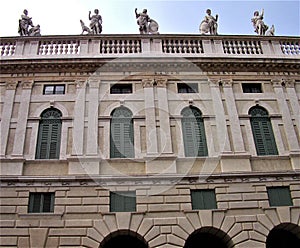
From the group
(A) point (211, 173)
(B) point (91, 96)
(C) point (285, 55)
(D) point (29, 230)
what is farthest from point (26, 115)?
(C) point (285, 55)

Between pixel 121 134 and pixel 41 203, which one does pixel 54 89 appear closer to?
pixel 121 134

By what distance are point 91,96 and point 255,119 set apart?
7309mm

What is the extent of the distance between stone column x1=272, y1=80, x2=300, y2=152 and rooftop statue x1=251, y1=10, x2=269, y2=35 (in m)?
3.69

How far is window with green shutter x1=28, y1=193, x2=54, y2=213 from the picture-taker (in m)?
14.5

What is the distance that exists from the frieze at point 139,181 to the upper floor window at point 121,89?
445 cm

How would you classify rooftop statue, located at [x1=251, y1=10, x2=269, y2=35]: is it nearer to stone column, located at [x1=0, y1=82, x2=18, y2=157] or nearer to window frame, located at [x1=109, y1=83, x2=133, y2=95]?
window frame, located at [x1=109, y1=83, x2=133, y2=95]

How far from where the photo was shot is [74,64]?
→ 1777cm

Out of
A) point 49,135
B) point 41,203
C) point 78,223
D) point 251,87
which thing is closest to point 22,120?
point 49,135

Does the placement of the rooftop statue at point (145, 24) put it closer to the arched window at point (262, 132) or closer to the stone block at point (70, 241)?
the arched window at point (262, 132)

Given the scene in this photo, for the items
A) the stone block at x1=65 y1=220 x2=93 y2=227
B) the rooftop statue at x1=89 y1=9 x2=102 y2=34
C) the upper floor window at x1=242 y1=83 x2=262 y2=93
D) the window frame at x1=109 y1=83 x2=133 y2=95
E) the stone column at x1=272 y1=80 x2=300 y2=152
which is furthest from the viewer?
the rooftop statue at x1=89 y1=9 x2=102 y2=34

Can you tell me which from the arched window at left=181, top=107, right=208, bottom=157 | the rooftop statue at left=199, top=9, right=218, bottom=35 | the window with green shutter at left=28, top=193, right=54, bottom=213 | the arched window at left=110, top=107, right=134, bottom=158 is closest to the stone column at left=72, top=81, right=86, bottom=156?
the arched window at left=110, top=107, right=134, bottom=158

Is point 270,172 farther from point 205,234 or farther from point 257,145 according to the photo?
A: point 205,234

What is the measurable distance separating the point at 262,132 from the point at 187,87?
3916mm

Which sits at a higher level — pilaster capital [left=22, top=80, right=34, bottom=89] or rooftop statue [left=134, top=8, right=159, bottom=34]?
rooftop statue [left=134, top=8, right=159, bottom=34]
